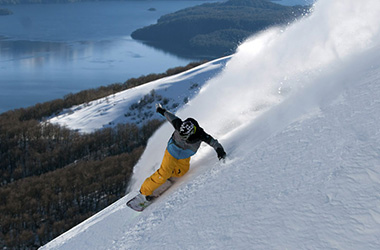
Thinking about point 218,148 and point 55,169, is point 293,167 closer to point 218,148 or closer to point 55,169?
point 218,148

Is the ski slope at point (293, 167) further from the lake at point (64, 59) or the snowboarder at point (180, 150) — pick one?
the lake at point (64, 59)

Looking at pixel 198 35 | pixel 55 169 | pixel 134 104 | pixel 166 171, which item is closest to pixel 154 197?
pixel 166 171

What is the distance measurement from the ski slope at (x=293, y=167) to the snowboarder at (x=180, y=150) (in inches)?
9.9

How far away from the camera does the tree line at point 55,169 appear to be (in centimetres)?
4400

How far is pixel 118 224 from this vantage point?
7242 mm

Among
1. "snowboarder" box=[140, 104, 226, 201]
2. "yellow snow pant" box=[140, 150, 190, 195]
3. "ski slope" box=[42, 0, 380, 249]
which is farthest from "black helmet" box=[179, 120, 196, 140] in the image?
"ski slope" box=[42, 0, 380, 249]

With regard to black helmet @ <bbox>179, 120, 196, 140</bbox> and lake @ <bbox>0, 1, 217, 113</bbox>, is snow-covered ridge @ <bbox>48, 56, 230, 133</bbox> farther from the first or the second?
black helmet @ <bbox>179, 120, 196, 140</bbox>

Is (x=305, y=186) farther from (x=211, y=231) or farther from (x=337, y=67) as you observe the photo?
(x=337, y=67)

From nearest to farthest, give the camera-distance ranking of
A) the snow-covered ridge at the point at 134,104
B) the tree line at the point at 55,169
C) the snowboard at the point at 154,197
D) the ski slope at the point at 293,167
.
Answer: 1. the ski slope at the point at 293,167
2. the snowboard at the point at 154,197
3. the tree line at the point at 55,169
4. the snow-covered ridge at the point at 134,104

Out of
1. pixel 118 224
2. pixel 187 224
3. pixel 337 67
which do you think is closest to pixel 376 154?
pixel 187 224

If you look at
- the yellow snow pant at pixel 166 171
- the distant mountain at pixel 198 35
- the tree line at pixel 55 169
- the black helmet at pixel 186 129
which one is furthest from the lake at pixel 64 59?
the black helmet at pixel 186 129

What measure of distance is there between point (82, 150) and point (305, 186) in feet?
214

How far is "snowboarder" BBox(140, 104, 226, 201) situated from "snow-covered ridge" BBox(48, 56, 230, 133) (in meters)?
68.3

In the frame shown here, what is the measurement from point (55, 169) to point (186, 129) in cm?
6085
